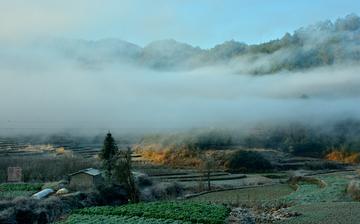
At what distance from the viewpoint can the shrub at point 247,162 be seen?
7756 centimetres

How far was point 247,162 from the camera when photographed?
3095 inches

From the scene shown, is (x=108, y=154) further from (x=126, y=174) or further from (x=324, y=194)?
(x=324, y=194)

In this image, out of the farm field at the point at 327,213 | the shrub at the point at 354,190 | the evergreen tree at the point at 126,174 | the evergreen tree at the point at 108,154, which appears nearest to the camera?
the farm field at the point at 327,213

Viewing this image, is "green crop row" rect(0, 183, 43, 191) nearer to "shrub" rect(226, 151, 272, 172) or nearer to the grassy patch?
the grassy patch

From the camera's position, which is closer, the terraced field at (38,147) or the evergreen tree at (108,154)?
the evergreen tree at (108,154)

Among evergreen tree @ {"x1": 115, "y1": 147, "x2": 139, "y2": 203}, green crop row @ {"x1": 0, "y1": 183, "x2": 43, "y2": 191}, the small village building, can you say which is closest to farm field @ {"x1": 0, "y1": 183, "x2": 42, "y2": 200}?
green crop row @ {"x1": 0, "y1": 183, "x2": 43, "y2": 191}

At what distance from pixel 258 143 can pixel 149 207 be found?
6441 cm

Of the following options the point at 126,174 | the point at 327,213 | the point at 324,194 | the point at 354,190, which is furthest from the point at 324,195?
the point at 126,174

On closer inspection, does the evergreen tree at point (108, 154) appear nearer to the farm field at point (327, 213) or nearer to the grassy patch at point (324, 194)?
the grassy patch at point (324, 194)

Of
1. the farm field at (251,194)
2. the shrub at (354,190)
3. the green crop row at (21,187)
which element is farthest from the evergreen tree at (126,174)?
the shrub at (354,190)

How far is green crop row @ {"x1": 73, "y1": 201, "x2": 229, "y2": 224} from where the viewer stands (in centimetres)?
2973

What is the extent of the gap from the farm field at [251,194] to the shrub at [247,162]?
22.8 meters

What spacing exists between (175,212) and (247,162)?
158ft

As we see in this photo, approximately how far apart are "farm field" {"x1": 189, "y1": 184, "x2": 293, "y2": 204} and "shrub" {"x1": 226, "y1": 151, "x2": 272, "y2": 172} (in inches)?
897
